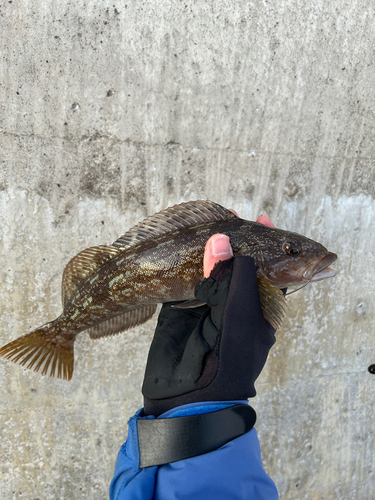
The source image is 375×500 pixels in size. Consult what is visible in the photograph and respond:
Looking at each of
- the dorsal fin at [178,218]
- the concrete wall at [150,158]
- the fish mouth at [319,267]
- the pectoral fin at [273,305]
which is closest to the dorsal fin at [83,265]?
the dorsal fin at [178,218]

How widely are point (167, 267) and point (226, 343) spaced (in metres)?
0.49

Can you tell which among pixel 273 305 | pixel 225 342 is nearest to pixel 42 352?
pixel 225 342

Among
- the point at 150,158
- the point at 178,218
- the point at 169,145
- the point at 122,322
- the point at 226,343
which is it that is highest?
the point at 169,145

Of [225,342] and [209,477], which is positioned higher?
[225,342]

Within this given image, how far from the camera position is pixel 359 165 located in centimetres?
267

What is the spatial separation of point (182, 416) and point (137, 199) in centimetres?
153

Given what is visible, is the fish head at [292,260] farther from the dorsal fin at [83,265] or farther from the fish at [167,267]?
the dorsal fin at [83,265]

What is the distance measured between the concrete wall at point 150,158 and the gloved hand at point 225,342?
94 cm

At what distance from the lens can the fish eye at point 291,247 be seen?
5.49ft

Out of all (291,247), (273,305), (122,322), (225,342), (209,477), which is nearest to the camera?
(209,477)

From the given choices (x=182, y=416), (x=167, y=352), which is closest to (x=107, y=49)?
(x=167, y=352)

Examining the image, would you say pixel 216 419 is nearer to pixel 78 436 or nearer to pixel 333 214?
pixel 78 436

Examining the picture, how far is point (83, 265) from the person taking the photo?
180 cm

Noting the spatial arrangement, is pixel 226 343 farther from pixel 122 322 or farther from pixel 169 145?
pixel 169 145
